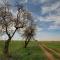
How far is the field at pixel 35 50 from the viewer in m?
2.89

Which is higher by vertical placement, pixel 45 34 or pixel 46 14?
pixel 46 14

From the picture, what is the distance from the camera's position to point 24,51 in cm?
295

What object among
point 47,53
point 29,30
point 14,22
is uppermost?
point 14,22

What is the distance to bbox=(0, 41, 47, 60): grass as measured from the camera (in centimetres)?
293

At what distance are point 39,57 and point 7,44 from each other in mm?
476

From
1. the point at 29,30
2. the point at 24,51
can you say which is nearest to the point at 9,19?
the point at 29,30

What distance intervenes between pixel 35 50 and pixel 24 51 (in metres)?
0.15

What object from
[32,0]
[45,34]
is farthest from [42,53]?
[32,0]

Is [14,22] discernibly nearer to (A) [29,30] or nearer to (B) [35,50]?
(A) [29,30]

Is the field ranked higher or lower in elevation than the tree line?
lower

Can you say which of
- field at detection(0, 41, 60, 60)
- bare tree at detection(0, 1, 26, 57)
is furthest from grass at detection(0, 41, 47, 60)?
bare tree at detection(0, 1, 26, 57)

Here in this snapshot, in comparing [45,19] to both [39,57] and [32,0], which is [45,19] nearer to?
[32,0]

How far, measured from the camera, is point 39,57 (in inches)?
115

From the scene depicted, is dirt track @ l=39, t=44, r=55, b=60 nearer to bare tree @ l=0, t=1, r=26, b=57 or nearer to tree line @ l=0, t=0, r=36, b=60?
tree line @ l=0, t=0, r=36, b=60
